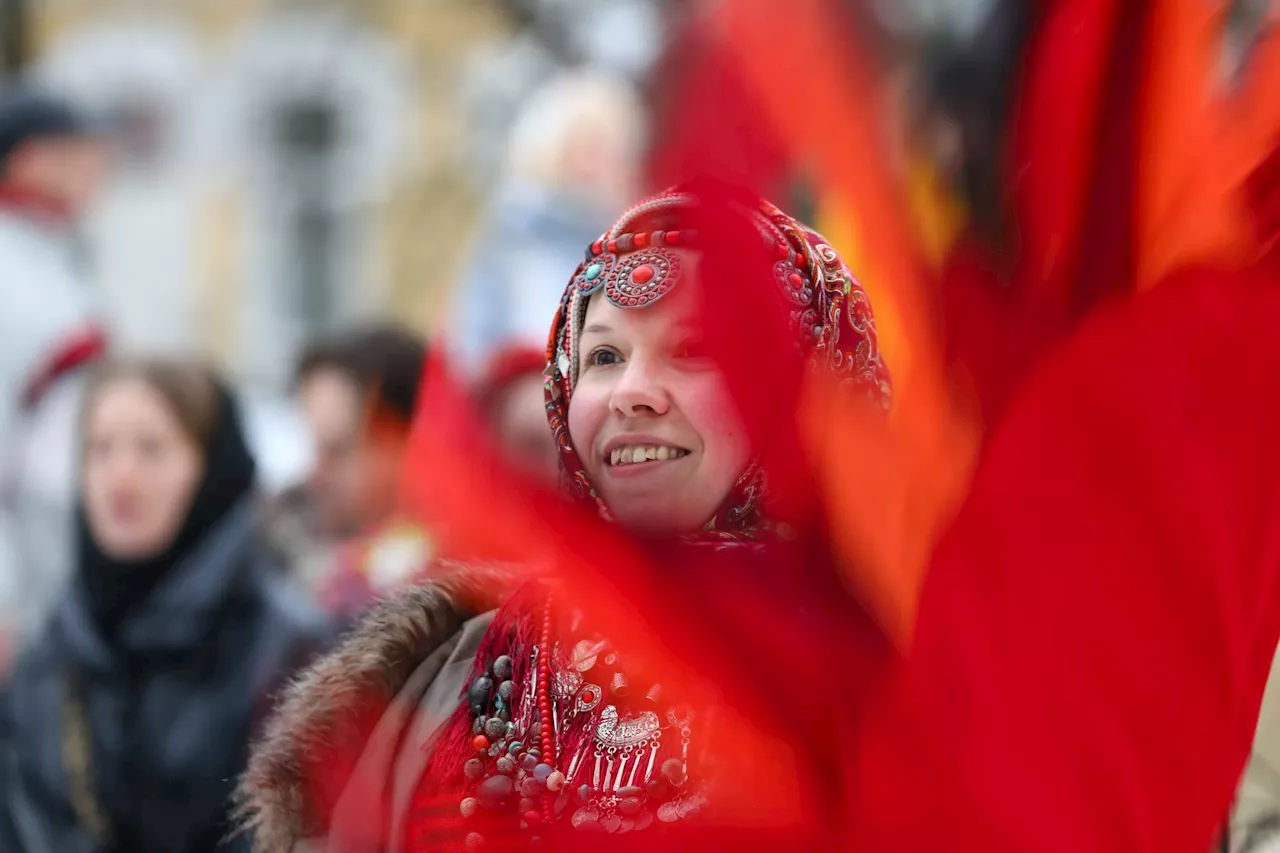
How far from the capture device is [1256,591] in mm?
868

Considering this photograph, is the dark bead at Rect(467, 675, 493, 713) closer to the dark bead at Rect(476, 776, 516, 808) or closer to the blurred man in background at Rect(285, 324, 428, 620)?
the dark bead at Rect(476, 776, 516, 808)

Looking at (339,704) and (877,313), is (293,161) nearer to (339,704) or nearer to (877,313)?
(339,704)

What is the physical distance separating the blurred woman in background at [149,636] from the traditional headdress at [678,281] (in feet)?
3.86

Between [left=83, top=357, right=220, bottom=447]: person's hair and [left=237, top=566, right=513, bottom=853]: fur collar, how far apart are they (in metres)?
1.39

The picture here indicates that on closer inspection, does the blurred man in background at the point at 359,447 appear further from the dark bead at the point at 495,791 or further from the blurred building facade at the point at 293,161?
the blurred building facade at the point at 293,161

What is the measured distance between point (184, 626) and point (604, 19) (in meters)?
6.54

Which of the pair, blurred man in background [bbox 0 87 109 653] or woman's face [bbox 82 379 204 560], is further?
blurred man in background [bbox 0 87 109 653]

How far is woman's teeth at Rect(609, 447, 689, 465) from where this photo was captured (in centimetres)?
140

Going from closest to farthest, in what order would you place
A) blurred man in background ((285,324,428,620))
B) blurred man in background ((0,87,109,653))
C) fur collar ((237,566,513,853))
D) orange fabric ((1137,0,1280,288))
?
1. orange fabric ((1137,0,1280,288))
2. fur collar ((237,566,513,853))
3. blurred man in background ((285,324,428,620))
4. blurred man in background ((0,87,109,653))

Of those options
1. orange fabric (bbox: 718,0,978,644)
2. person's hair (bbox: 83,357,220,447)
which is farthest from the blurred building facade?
orange fabric (bbox: 718,0,978,644)

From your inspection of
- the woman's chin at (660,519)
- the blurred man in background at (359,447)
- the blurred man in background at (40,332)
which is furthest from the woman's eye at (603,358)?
the blurred man in background at (40,332)

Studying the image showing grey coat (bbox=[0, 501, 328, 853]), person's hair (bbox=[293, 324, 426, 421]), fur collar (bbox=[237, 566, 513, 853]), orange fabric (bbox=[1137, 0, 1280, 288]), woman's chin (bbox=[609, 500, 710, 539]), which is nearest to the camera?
orange fabric (bbox=[1137, 0, 1280, 288])

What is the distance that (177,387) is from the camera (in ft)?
9.57

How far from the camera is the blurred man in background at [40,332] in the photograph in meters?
3.42
